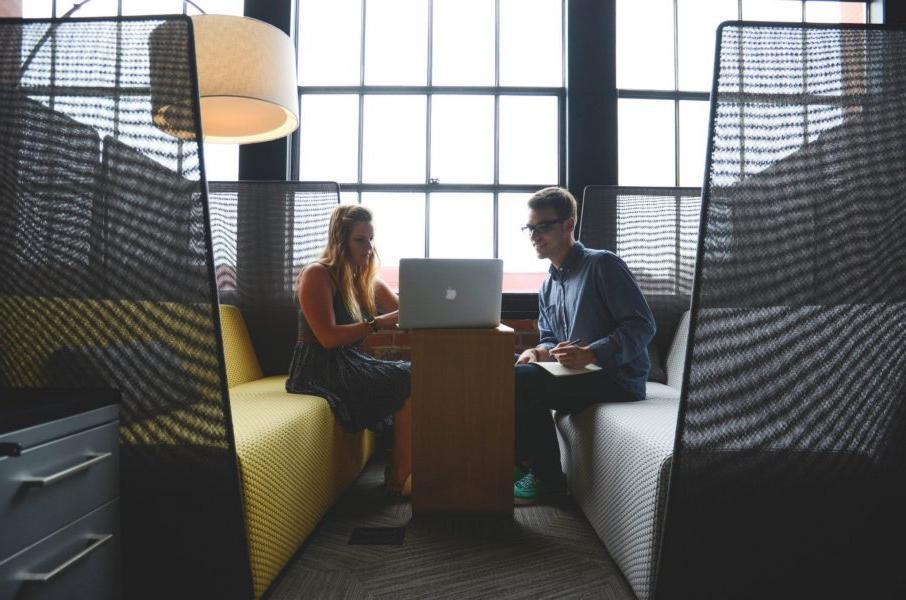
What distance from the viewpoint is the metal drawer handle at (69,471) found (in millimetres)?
1028

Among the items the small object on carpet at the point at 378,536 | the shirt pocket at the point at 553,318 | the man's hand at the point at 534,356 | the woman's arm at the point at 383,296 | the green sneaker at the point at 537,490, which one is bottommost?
the small object on carpet at the point at 378,536

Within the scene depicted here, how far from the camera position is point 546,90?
10.8ft

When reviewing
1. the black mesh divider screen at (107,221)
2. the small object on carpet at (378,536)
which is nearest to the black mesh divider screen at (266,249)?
the small object on carpet at (378,536)

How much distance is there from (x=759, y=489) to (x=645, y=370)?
0.98 metres

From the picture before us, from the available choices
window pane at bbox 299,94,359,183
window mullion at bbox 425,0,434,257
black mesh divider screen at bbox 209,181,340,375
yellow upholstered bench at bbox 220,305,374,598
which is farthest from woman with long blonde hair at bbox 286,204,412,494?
window pane at bbox 299,94,359,183

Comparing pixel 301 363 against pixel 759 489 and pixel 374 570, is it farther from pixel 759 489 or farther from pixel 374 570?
pixel 759 489

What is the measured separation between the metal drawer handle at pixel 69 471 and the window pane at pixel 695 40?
3.27 meters

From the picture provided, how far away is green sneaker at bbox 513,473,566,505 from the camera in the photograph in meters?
2.29

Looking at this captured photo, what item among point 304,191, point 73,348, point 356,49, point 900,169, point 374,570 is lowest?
point 374,570

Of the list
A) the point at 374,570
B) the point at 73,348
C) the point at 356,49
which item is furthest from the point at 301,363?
the point at 356,49

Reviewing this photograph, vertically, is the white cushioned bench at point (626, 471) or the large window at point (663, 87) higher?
the large window at point (663, 87)

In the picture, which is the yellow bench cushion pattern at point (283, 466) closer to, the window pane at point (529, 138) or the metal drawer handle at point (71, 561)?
the metal drawer handle at point (71, 561)

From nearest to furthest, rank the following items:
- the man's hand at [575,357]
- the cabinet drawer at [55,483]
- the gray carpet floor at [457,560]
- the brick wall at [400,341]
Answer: the cabinet drawer at [55,483] < the gray carpet floor at [457,560] < the man's hand at [575,357] < the brick wall at [400,341]

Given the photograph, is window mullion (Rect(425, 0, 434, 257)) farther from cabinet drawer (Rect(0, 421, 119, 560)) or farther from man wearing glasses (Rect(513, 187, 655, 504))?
cabinet drawer (Rect(0, 421, 119, 560))
